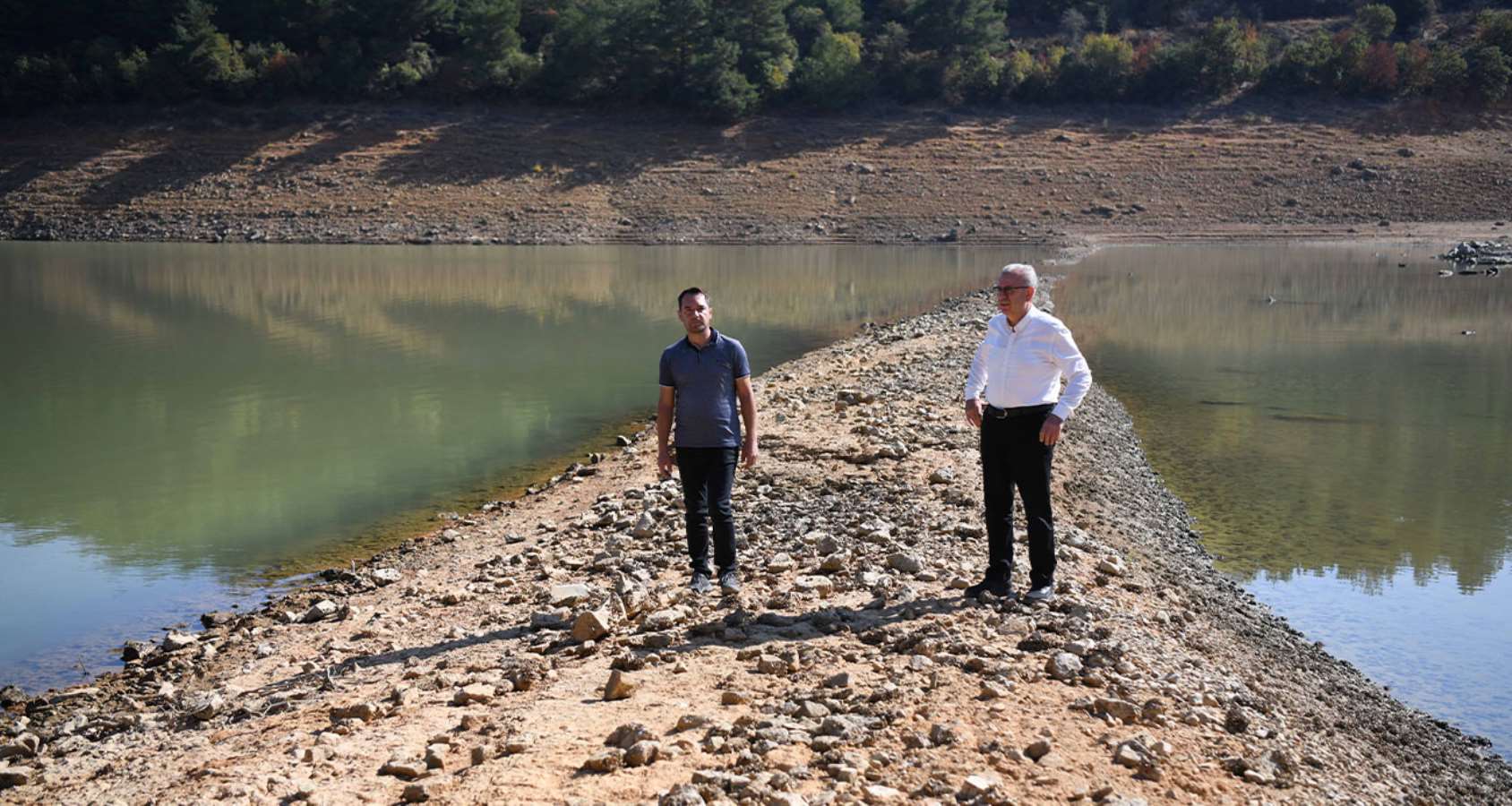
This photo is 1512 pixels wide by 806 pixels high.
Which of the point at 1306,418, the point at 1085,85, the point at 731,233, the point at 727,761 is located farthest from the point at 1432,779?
the point at 1085,85

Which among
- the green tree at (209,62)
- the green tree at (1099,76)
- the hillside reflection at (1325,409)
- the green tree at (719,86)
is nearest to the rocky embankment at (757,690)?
the hillside reflection at (1325,409)

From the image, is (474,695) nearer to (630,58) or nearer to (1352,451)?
(1352,451)

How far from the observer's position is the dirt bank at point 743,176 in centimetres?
5591

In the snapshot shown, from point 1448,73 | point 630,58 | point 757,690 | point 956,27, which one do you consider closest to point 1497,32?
point 1448,73

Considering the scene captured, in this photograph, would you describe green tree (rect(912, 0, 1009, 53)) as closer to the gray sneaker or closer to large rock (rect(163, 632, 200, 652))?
the gray sneaker

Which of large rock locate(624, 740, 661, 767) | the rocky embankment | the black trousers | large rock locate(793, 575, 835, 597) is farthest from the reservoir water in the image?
large rock locate(624, 740, 661, 767)

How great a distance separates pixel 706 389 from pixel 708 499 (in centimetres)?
68

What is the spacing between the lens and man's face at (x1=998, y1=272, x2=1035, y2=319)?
7027 mm

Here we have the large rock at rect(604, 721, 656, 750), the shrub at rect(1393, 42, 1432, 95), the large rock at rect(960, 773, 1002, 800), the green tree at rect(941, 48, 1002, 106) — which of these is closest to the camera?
the large rock at rect(960, 773, 1002, 800)

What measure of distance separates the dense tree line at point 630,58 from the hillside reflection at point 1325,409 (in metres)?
35.5

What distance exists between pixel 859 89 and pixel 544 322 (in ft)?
151

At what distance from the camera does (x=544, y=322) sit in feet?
89.0

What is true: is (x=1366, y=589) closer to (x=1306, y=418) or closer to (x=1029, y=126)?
(x=1306, y=418)

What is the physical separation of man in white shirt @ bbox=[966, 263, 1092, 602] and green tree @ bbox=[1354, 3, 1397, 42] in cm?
8043
